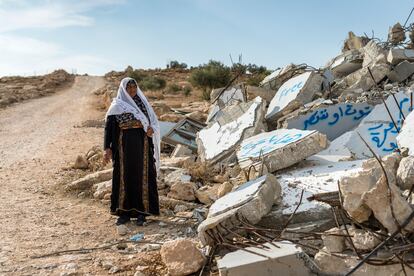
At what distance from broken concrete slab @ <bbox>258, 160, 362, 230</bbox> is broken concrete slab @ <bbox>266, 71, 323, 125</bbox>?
1871mm

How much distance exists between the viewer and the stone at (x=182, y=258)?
11.7 ft

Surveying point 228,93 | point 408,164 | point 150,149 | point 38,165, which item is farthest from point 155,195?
point 228,93

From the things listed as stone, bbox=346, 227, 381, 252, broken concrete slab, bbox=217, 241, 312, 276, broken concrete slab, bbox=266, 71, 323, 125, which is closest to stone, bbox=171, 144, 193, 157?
broken concrete slab, bbox=266, 71, 323, 125

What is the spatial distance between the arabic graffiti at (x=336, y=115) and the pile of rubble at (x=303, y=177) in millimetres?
12

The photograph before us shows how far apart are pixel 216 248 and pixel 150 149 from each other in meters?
1.83

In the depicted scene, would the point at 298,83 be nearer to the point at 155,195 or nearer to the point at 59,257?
the point at 155,195

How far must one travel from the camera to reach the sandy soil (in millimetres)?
3926

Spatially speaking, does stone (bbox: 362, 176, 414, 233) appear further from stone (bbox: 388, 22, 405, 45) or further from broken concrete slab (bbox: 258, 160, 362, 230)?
stone (bbox: 388, 22, 405, 45)

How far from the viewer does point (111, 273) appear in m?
3.73

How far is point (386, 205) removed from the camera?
273cm

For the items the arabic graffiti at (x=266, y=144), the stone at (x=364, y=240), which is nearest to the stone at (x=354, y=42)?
the arabic graffiti at (x=266, y=144)

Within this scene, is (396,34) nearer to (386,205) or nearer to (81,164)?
(81,164)

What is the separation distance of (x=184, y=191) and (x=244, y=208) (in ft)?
6.39

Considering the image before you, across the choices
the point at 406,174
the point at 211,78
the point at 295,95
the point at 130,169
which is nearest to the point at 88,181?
the point at 130,169
